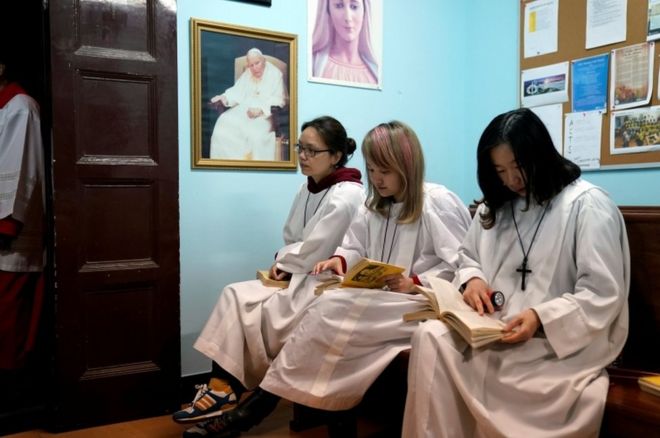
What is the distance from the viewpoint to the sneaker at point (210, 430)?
90.9 inches

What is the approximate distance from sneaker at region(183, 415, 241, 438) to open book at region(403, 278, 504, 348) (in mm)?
920

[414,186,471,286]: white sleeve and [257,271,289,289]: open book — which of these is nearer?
[414,186,471,286]: white sleeve

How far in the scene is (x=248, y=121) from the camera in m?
3.21

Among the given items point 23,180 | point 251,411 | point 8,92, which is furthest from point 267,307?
point 8,92

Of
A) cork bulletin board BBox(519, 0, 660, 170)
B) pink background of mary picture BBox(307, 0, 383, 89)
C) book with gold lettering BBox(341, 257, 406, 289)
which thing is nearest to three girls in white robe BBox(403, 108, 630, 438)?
book with gold lettering BBox(341, 257, 406, 289)

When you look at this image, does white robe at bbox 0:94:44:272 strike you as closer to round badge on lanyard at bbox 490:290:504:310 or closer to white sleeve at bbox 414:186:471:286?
white sleeve at bbox 414:186:471:286

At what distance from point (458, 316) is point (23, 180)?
7.42 ft

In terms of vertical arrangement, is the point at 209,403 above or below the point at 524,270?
below

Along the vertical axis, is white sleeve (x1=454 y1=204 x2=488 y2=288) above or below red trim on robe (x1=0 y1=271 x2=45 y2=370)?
above

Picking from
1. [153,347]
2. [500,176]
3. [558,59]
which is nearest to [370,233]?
[500,176]

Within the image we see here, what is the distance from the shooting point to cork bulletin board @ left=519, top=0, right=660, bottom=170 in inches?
110

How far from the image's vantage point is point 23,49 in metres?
3.54

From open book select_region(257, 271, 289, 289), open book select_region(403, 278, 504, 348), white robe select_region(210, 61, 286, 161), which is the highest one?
white robe select_region(210, 61, 286, 161)

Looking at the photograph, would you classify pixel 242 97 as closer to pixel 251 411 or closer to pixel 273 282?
pixel 273 282
